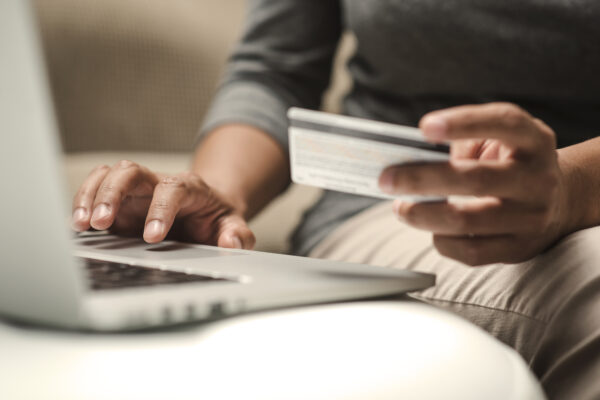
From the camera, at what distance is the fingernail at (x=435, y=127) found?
0.34m

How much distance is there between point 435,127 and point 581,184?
16 cm

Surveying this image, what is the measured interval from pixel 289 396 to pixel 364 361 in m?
0.04

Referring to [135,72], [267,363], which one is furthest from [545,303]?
[135,72]

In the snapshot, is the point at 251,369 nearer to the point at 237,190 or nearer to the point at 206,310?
the point at 206,310

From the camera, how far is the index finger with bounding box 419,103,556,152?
0.34 m

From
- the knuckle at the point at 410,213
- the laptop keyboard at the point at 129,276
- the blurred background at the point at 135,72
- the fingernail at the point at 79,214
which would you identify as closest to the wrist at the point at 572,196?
the knuckle at the point at 410,213

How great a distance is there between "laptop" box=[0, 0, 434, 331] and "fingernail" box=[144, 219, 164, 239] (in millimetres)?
101

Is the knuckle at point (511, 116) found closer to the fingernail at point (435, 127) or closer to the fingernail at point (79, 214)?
the fingernail at point (435, 127)

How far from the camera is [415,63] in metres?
0.66

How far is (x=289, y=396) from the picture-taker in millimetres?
229

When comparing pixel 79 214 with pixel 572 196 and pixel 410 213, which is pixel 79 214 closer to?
pixel 410 213

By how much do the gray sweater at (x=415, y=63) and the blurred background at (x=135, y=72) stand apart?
14.2 inches

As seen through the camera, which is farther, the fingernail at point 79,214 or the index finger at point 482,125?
the fingernail at point 79,214

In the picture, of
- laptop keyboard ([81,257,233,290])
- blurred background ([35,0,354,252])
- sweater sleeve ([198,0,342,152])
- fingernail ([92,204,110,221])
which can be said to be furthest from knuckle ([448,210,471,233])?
blurred background ([35,0,354,252])
